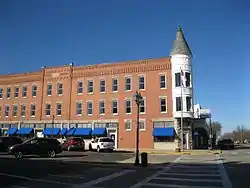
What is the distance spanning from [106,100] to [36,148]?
24.8 meters

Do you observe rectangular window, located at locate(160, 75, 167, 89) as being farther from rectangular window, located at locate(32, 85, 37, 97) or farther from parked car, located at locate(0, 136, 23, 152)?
rectangular window, located at locate(32, 85, 37, 97)

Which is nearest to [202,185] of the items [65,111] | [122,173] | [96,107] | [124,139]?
[122,173]

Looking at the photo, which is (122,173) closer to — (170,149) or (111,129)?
(170,149)

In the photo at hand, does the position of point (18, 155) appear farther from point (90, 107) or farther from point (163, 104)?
point (90, 107)

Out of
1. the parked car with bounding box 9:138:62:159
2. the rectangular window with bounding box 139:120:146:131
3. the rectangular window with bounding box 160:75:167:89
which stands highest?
the rectangular window with bounding box 160:75:167:89

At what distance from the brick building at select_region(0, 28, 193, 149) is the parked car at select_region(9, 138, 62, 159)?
69.1 feet

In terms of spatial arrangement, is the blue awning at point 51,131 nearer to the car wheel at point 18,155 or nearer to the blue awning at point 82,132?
the blue awning at point 82,132

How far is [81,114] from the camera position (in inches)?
2169

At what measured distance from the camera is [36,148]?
28.9m

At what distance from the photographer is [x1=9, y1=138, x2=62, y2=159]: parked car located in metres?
27.8

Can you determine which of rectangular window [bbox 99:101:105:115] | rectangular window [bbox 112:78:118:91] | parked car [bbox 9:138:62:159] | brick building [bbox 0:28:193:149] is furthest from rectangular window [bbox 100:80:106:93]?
parked car [bbox 9:138:62:159]

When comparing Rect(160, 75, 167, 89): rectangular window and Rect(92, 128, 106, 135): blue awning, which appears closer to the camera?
Rect(160, 75, 167, 89): rectangular window

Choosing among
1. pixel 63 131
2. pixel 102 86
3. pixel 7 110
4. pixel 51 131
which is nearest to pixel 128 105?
pixel 102 86

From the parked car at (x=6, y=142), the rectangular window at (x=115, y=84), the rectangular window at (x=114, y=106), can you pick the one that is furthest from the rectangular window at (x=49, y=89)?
the parked car at (x=6, y=142)
